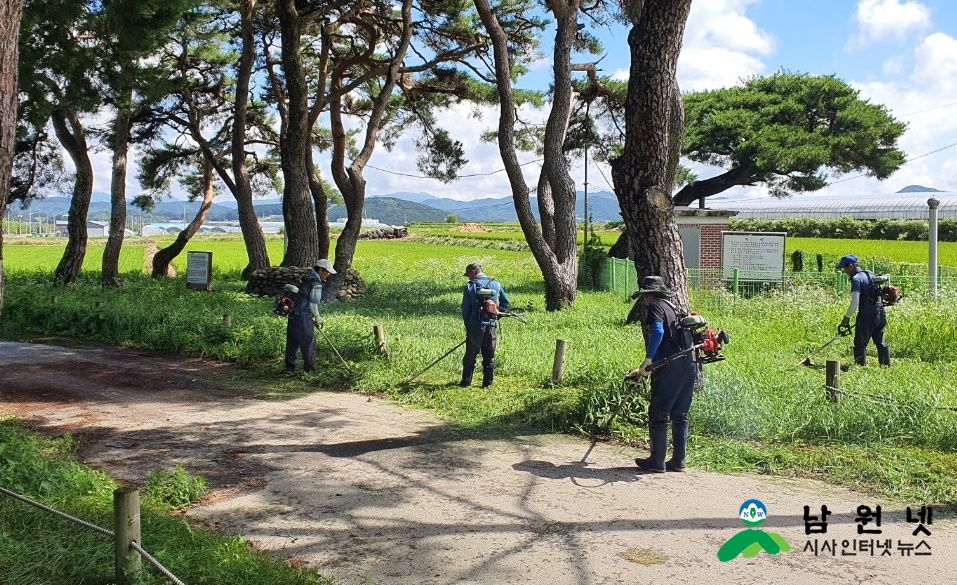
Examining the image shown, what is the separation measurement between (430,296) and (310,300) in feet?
33.3

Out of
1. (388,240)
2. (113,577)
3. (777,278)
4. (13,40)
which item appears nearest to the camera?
(113,577)

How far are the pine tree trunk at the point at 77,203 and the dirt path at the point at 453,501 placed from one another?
14.6 m

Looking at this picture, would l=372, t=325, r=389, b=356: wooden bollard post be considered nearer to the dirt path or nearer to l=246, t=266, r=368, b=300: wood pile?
the dirt path

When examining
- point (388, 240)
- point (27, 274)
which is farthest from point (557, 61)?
point (388, 240)

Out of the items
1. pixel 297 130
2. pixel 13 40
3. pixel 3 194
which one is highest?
pixel 297 130

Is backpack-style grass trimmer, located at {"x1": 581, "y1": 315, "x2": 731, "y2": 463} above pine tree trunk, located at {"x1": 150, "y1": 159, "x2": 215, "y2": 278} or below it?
below

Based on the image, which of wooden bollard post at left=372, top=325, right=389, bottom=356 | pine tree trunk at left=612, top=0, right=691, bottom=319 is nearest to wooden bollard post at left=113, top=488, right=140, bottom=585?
pine tree trunk at left=612, top=0, right=691, bottom=319

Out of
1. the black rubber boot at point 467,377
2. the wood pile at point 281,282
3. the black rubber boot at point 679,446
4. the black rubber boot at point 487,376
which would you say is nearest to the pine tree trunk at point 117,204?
the wood pile at point 281,282

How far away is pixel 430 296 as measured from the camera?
21625 mm

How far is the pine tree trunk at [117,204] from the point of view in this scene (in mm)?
23391

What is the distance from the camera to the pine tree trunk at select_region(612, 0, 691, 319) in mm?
9195

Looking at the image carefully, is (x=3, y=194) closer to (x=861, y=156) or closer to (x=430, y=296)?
(x=430, y=296)

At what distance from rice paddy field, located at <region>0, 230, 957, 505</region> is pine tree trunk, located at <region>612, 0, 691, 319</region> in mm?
1446

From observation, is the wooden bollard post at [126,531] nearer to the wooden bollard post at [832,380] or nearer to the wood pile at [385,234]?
the wooden bollard post at [832,380]
